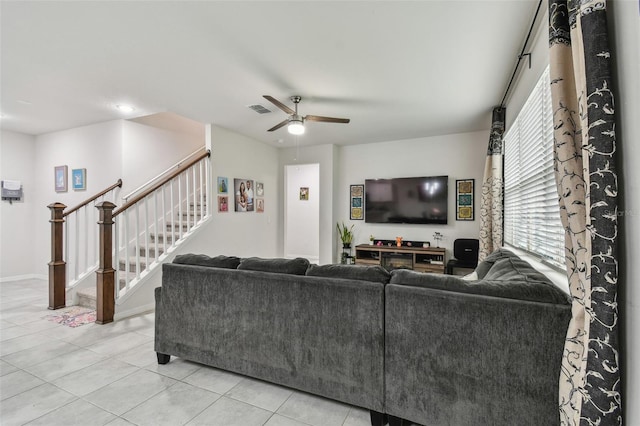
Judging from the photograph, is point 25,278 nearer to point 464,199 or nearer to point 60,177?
point 60,177

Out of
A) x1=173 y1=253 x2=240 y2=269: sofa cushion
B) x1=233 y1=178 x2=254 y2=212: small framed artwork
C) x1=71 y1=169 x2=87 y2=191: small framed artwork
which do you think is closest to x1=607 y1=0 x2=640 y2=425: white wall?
x1=173 y1=253 x2=240 y2=269: sofa cushion

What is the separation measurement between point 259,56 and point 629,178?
8.46 feet

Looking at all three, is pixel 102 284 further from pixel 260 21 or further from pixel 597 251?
pixel 597 251

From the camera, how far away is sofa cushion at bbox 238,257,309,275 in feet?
6.17

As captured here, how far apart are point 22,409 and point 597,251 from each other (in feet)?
9.89

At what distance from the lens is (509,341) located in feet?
4.41

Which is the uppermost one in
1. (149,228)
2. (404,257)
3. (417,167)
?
(417,167)

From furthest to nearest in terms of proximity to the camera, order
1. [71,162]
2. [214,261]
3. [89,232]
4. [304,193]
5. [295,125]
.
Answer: [304,193] → [71,162] → [89,232] → [295,125] → [214,261]

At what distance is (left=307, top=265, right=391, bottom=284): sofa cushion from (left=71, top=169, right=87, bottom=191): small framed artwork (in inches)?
192

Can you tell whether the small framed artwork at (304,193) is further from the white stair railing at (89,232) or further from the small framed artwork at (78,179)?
the small framed artwork at (78,179)

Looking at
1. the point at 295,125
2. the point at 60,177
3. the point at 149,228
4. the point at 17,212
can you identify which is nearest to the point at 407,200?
the point at 295,125

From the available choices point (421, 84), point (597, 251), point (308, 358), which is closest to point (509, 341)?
point (597, 251)

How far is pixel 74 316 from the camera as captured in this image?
336 cm

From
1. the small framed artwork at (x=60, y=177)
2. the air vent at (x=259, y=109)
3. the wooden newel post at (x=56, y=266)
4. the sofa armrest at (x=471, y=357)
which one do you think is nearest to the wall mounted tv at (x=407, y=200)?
the air vent at (x=259, y=109)
